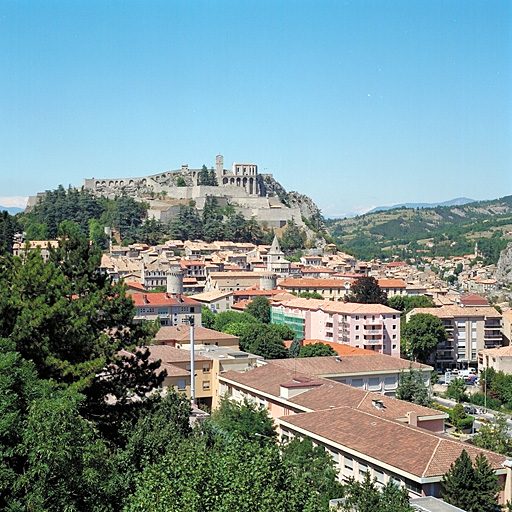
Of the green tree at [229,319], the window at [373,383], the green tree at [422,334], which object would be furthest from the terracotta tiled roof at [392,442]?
the green tree at [229,319]

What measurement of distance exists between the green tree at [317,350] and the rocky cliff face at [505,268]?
80.0 meters

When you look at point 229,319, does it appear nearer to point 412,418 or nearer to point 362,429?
point 412,418

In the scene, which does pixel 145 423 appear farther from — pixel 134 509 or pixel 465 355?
pixel 465 355

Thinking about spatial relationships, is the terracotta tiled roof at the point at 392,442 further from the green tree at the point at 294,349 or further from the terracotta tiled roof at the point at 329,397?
the green tree at the point at 294,349

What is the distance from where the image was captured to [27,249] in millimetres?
19344

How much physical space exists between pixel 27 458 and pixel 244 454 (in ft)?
10.0

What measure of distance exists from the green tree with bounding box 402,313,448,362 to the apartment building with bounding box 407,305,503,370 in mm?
1997

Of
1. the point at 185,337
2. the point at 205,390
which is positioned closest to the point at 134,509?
the point at 205,390

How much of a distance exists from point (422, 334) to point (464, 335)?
4.98 meters

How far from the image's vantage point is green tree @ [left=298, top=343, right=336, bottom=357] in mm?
43312

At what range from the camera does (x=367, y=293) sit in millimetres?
61031

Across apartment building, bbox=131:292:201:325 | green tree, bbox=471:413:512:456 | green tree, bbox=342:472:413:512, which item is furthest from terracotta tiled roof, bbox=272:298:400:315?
green tree, bbox=342:472:413:512

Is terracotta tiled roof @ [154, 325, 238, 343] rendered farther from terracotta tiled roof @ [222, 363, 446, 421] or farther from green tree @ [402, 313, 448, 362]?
green tree @ [402, 313, 448, 362]

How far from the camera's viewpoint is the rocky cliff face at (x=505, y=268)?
119 m
